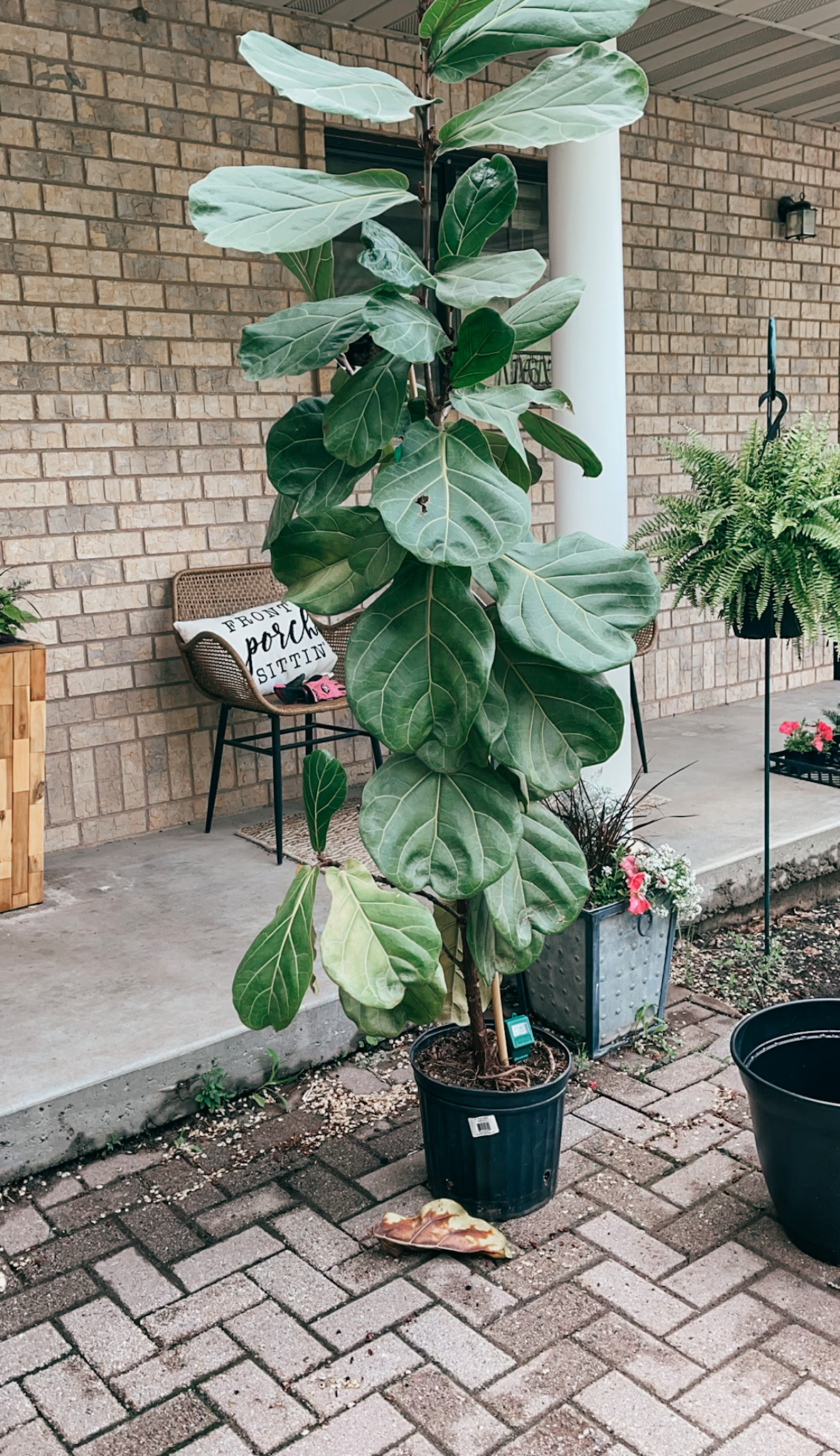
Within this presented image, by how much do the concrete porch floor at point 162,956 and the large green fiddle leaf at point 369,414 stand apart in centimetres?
150

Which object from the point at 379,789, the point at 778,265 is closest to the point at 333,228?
the point at 379,789

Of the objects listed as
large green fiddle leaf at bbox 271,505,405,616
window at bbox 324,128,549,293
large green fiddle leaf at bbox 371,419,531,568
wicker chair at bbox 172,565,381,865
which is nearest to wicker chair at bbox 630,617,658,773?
wicker chair at bbox 172,565,381,865

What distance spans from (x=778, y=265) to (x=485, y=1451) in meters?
6.15

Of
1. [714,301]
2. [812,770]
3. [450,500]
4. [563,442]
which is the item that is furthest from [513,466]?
[714,301]

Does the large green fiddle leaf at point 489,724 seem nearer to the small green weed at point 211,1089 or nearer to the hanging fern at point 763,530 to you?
the small green weed at point 211,1089

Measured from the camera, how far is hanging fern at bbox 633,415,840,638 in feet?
10.4

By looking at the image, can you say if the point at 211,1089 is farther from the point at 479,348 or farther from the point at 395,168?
the point at 395,168

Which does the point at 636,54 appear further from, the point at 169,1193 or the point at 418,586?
the point at 169,1193

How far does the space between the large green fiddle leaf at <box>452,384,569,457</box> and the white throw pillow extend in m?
2.33

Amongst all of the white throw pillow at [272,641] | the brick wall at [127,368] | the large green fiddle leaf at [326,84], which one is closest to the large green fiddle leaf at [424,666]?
the large green fiddle leaf at [326,84]

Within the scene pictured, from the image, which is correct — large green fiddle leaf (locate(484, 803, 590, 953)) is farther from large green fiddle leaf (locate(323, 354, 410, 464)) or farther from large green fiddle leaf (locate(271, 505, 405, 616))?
large green fiddle leaf (locate(323, 354, 410, 464))

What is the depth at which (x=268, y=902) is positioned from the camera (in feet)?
12.2

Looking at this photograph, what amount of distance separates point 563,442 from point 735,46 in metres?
4.03

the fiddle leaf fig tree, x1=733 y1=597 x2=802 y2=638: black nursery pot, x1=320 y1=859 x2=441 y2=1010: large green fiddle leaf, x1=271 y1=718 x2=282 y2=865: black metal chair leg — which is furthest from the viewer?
x1=271 y1=718 x2=282 y2=865: black metal chair leg
